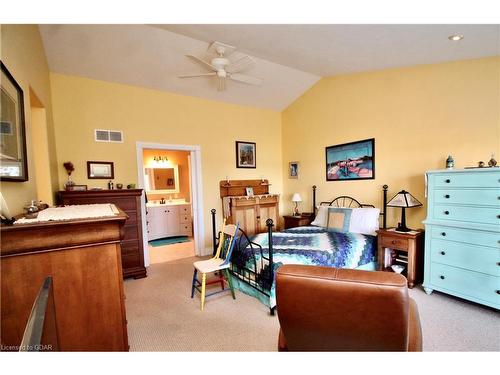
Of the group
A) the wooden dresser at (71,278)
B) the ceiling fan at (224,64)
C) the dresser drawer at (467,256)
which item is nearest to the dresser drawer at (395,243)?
the dresser drawer at (467,256)

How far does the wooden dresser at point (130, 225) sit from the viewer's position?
10.5 feet

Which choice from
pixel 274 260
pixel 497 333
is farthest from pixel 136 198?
pixel 497 333

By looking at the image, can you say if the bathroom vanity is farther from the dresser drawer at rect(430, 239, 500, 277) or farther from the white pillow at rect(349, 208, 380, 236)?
the dresser drawer at rect(430, 239, 500, 277)

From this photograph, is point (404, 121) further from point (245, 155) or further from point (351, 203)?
point (245, 155)

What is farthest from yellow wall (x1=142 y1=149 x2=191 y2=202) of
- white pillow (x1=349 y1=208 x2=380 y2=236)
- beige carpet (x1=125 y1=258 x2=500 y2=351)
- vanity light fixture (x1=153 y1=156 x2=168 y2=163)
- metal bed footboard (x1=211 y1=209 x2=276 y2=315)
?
white pillow (x1=349 y1=208 x2=380 y2=236)

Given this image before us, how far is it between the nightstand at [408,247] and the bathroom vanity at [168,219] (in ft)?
14.4

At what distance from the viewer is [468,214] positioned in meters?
2.41

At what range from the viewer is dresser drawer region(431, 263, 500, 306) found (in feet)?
7.34

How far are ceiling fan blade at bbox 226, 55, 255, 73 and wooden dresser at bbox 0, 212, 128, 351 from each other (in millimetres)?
2390

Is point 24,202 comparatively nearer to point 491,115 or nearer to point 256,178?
point 256,178

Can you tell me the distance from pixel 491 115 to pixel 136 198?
454 centimetres

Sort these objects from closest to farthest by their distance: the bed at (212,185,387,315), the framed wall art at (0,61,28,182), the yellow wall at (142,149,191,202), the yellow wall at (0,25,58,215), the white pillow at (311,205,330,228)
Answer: the framed wall art at (0,61,28,182) → the yellow wall at (0,25,58,215) → the bed at (212,185,387,315) → the white pillow at (311,205,330,228) → the yellow wall at (142,149,191,202)

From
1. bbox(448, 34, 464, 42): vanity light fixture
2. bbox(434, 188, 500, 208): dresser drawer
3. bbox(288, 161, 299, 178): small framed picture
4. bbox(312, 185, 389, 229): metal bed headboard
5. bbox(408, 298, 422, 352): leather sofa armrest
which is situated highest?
bbox(448, 34, 464, 42): vanity light fixture
